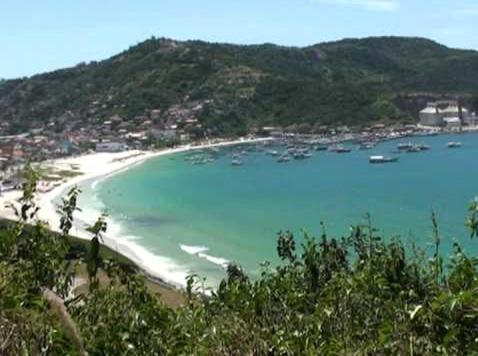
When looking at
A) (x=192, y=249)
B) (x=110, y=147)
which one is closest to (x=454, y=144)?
(x=110, y=147)

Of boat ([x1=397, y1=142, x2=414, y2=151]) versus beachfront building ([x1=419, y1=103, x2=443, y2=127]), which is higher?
beachfront building ([x1=419, y1=103, x2=443, y2=127])

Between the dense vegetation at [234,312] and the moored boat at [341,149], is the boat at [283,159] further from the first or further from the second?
the dense vegetation at [234,312]

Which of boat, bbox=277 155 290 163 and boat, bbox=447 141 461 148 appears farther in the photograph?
boat, bbox=447 141 461 148

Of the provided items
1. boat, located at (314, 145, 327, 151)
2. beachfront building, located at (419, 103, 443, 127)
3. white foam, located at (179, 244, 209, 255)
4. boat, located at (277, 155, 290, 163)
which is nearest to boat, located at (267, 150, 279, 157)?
boat, located at (277, 155, 290, 163)

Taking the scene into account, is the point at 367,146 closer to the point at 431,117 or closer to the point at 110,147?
the point at 431,117

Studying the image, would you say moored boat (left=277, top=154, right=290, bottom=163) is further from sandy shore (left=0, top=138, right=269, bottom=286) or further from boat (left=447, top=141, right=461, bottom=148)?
boat (left=447, top=141, right=461, bottom=148)
